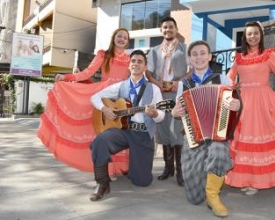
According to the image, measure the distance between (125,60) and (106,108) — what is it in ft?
3.03

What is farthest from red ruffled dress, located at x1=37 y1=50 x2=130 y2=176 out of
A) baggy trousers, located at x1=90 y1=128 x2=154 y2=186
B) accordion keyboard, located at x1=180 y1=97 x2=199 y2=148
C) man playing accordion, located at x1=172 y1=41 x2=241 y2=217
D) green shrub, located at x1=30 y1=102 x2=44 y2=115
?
green shrub, located at x1=30 y1=102 x2=44 y2=115

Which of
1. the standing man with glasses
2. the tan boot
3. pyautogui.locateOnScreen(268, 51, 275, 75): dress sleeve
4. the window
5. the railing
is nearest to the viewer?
the tan boot

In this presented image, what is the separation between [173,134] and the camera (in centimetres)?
464

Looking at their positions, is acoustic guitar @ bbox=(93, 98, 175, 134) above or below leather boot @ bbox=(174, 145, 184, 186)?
above

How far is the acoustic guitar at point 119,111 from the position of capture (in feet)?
13.2

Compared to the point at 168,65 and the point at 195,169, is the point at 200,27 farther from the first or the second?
the point at 195,169

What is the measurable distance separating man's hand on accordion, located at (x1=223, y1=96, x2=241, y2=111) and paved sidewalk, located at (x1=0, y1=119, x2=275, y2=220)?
93cm

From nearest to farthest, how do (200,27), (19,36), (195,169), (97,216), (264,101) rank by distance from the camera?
(97,216)
(195,169)
(264,101)
(200,27)
(19,36)

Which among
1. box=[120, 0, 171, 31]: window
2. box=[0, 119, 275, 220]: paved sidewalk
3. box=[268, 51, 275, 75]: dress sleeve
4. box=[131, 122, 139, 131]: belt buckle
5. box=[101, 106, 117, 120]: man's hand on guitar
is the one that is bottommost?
box=[0, 119, 275, 220]: paved sidewalk

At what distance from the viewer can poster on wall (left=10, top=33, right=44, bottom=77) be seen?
18234 mm

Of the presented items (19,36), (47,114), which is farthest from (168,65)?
(19,36)

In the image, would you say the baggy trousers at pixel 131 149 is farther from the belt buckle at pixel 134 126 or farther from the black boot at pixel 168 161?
the black boot at pixel 168 161

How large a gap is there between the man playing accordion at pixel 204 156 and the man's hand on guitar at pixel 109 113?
737mm

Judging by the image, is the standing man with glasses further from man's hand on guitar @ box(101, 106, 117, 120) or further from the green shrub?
the green shrub
